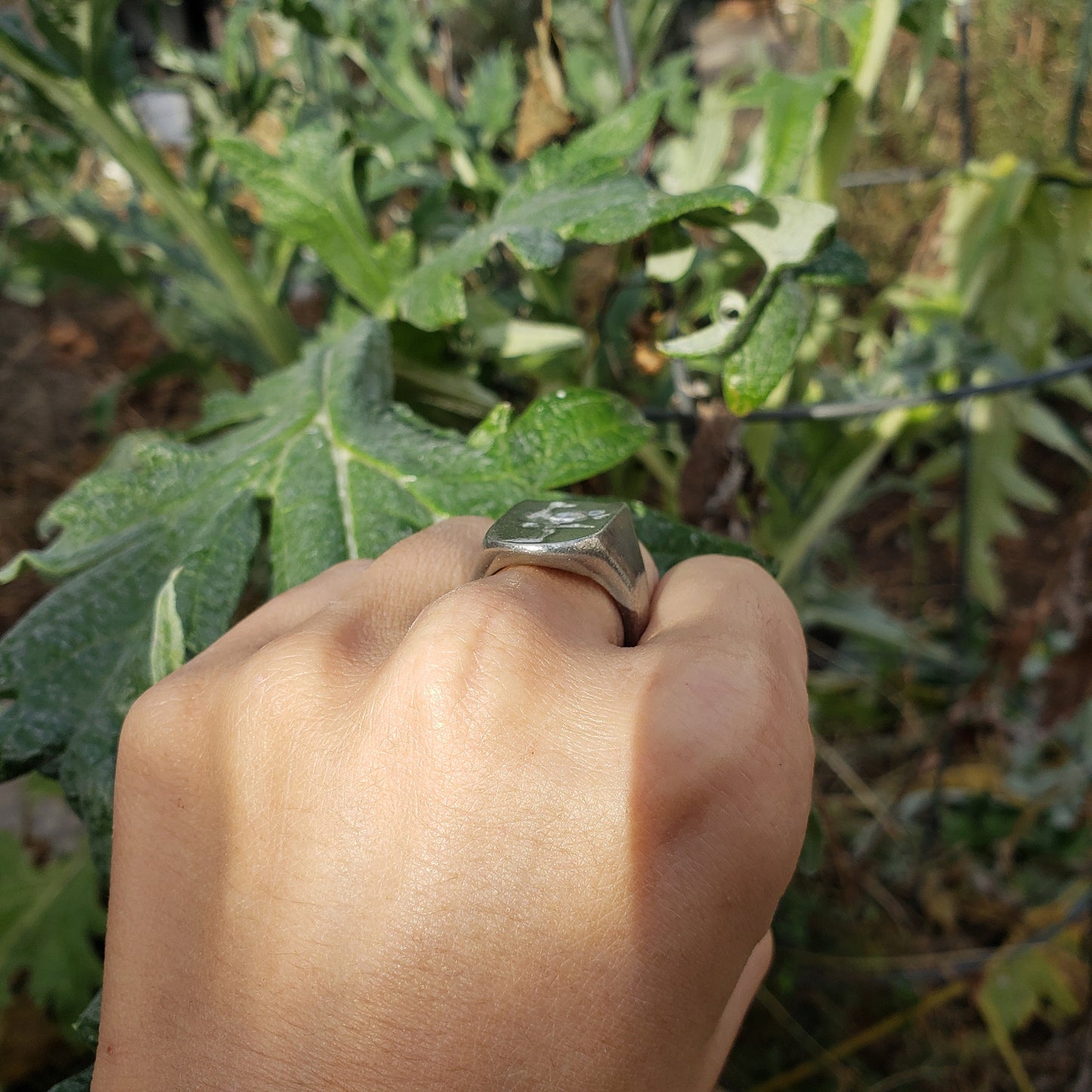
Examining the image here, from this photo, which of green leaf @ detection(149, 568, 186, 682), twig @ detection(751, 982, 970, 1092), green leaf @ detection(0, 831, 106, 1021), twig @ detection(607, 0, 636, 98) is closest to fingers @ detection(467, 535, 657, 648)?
green leaf @ detection(149, 568, 186, 682)

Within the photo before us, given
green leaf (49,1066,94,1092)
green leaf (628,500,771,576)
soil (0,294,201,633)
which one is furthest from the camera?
soil (0,294,201,633)

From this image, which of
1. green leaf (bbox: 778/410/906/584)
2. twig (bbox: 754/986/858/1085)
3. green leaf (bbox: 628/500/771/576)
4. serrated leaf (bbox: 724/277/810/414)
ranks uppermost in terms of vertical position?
serrated leaf (bbox: 724/277/810/414)

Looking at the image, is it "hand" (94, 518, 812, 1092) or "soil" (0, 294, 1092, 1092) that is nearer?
"hand" (94, 518, 812, 1092)

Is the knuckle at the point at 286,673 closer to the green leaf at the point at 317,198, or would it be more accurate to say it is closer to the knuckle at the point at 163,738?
the knuckle at the point at 163,738

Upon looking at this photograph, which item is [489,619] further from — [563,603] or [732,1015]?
[732,1015]

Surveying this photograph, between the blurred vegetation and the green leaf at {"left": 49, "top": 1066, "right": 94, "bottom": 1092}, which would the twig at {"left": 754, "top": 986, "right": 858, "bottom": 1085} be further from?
the green leaf at {"left": 49, "top": 1066, "right": 94, "bottom": 1092}

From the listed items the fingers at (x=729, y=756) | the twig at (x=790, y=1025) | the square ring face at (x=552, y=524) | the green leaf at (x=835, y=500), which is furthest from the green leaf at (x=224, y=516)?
the twig at (x=790, y=1025)
